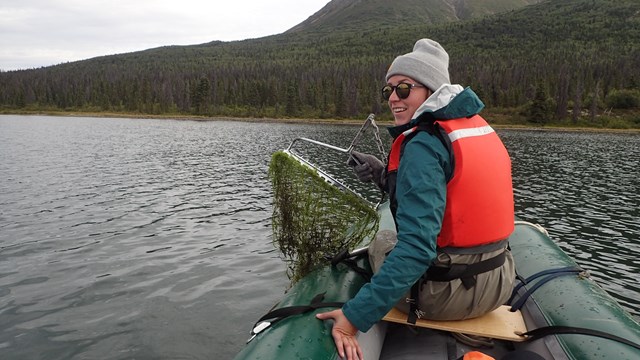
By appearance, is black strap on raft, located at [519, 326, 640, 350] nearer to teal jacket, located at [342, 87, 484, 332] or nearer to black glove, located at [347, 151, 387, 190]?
teal jacket, located at [342, 87, 484, 332]

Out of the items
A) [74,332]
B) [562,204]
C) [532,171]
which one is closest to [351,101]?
[532,171]

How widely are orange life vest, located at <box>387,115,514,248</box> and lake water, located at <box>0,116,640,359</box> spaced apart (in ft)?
16.8

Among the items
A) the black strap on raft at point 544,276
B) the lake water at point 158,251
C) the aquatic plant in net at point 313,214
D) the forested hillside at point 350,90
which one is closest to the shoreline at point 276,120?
the forested hillside at point 350,90

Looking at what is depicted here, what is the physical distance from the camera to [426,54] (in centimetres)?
394

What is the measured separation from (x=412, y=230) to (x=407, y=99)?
1318 millimetres

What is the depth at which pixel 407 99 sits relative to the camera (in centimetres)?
402

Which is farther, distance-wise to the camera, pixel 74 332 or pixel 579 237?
pixel 579 237

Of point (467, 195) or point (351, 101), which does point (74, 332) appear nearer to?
point (467, 195)

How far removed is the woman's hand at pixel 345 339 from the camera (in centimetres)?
358

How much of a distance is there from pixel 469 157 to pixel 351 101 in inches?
4799

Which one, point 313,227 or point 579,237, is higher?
point 313,227

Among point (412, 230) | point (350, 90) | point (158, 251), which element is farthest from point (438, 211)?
point (350, 90)

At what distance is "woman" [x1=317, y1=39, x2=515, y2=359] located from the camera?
133 inches

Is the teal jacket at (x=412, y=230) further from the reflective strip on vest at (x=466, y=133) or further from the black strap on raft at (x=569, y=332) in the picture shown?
the black strap on raft at (x=569, y=332)
